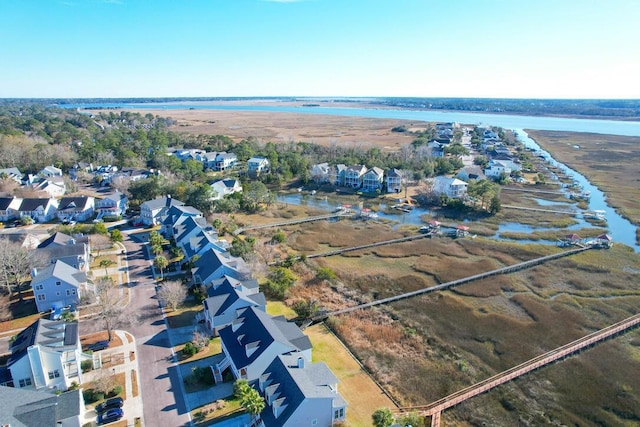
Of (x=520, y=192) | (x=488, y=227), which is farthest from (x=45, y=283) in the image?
(x=520, y=192)

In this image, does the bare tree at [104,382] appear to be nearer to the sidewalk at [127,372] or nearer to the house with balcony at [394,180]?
the sidewalk at [127,372]

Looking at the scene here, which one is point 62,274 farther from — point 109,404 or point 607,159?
point 607,159

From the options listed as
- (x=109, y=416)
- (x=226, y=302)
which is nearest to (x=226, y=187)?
(x=226, y=302)

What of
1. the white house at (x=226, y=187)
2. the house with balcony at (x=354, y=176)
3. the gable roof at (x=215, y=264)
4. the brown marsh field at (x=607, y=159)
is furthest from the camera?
the house with balcony at (x=354, y=176)

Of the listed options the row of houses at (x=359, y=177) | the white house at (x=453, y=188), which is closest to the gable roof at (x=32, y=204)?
the row of houses at (x=359, y=177)

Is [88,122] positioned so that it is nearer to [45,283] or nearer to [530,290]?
[45,283]

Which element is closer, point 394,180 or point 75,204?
point 75,204
